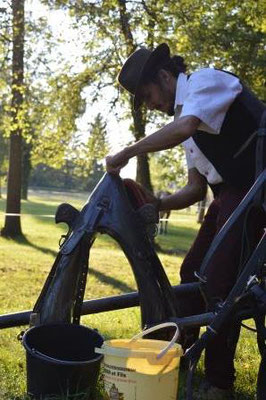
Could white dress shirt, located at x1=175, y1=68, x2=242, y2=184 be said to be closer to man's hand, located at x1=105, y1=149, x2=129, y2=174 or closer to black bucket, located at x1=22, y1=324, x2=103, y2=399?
man's hand, located at x1=105, y1=149, x2=129, y2=174

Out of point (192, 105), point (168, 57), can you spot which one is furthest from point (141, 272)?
point (168, 57)

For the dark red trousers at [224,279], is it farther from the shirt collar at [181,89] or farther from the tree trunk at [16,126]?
the tree trunk at [16,126]

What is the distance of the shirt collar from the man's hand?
1.70 feet

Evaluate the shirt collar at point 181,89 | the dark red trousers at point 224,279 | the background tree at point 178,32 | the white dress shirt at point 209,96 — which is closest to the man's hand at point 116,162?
the white dress shirt at point 209,96

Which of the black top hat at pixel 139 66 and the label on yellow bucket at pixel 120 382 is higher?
the black top hat at pixel 139 66

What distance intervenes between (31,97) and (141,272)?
14112 millimetres

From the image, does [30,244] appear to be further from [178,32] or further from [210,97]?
[210,97]

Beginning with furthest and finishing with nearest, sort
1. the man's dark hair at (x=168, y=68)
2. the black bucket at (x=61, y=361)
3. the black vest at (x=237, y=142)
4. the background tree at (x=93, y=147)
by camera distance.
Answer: the background tree at (x=93, y=147) < the man's dark hair at (x=168, y=68) < the black vest at (x=237, y=142) < the black bucket at (x=61, y=361)

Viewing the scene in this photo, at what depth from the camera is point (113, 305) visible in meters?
3.72

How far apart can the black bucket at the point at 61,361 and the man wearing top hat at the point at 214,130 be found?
30.6 inches

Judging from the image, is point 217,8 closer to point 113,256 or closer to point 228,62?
point 228,62

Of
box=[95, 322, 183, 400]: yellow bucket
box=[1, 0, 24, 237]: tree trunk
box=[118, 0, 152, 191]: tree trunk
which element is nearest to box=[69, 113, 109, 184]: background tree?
box=[118, 0, 152, 191]: tree trunk

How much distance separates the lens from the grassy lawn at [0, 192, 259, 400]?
412 cm

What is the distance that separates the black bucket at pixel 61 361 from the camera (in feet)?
10.2
